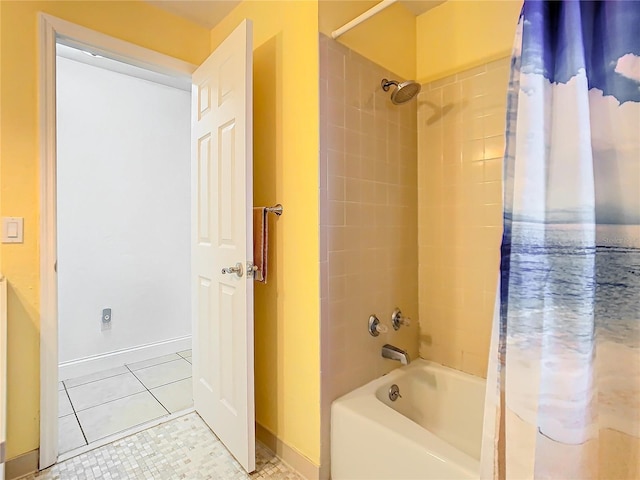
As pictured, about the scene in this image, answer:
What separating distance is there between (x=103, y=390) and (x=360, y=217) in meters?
2.15

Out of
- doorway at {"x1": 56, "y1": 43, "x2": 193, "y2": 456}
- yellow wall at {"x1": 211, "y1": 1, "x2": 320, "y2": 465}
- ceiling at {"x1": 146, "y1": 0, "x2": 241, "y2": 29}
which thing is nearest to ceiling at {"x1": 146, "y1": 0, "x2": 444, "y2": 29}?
ceiling at {"x1": 146, "y1": 0, "x2": 241, "y2": 29}

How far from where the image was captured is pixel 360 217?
5.30 feet

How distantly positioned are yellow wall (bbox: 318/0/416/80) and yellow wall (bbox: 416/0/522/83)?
71mm

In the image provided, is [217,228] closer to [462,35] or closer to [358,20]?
[358,20]

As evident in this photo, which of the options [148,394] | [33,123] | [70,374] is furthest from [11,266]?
[70,374]

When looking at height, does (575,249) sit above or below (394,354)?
above

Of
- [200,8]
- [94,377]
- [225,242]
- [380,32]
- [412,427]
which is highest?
[200,8]

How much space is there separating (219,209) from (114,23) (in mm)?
1092

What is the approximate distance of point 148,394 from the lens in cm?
227

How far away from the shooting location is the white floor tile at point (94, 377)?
2.45 meters

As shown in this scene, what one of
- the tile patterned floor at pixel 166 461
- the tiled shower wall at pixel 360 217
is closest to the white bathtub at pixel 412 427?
the tiled shower wall at pixel 360 217

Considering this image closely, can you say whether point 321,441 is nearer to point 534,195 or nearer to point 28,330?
point 534,195

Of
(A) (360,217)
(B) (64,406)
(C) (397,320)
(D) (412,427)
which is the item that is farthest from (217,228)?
(B) (64,406)

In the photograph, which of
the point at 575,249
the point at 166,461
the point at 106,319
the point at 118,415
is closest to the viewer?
the point at 575,249
